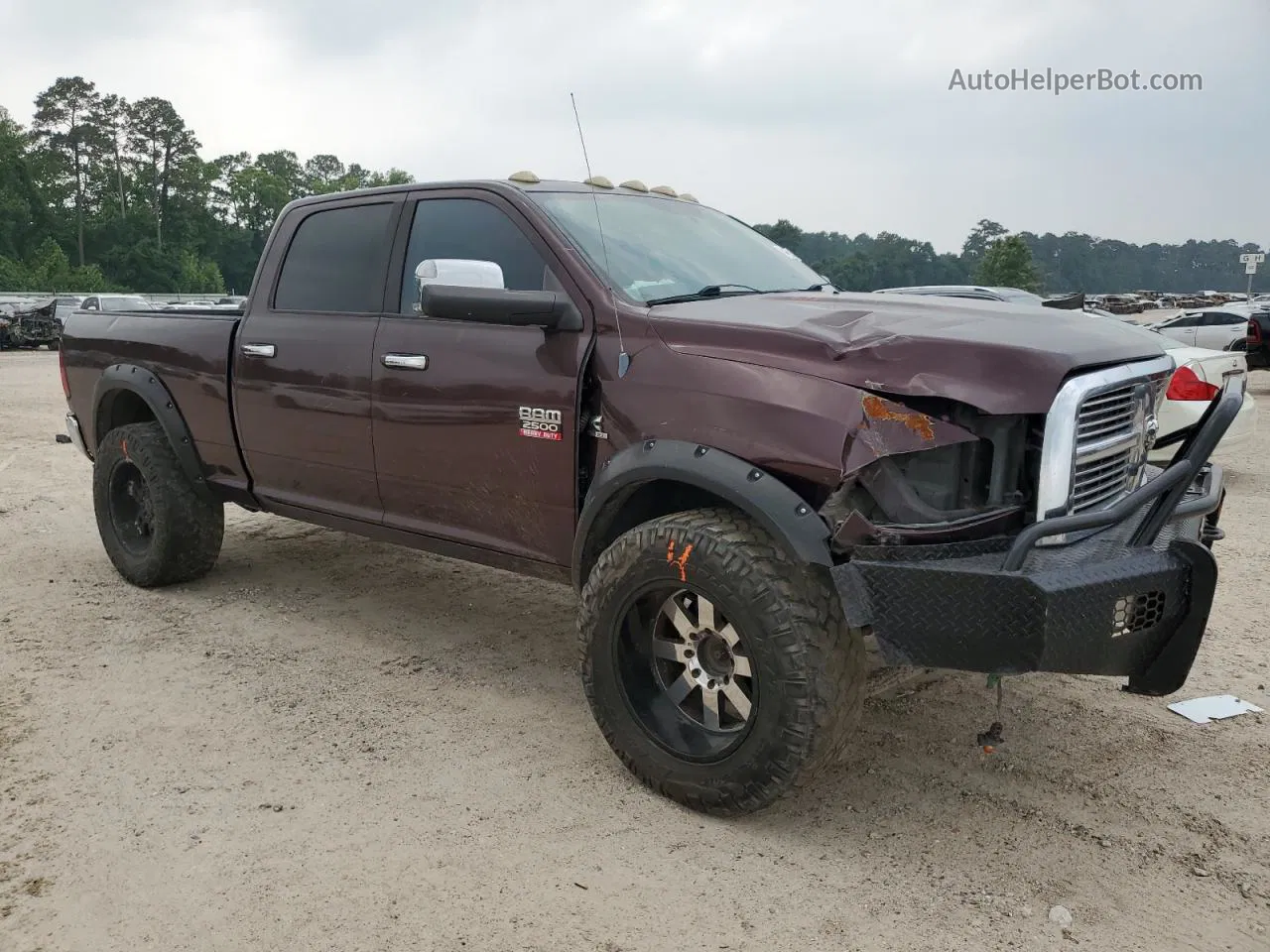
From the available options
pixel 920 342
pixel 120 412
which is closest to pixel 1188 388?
pixel 920 342

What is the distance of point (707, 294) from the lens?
384cm

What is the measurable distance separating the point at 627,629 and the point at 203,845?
1397 millimetres

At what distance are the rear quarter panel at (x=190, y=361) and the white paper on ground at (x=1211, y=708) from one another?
4.22 m

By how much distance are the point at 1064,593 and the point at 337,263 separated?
3.36 m

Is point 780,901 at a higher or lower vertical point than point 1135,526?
lower

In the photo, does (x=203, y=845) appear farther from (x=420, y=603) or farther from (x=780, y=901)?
(x=420, y=603)

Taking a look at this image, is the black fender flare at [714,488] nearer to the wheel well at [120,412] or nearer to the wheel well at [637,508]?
the wheel well at [637,508]

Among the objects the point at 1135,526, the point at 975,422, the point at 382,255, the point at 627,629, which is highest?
the point at 382,255

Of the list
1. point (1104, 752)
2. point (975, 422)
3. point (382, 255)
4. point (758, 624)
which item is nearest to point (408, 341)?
point (382, 255)

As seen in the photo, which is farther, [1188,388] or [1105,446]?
[1188,388]

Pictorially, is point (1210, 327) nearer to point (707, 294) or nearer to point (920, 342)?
point (707, 294)

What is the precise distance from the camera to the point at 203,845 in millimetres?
3086

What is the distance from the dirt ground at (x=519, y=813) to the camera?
2.71m

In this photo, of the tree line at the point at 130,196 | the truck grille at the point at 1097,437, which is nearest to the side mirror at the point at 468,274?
the truck grille at the point at 1097,437
